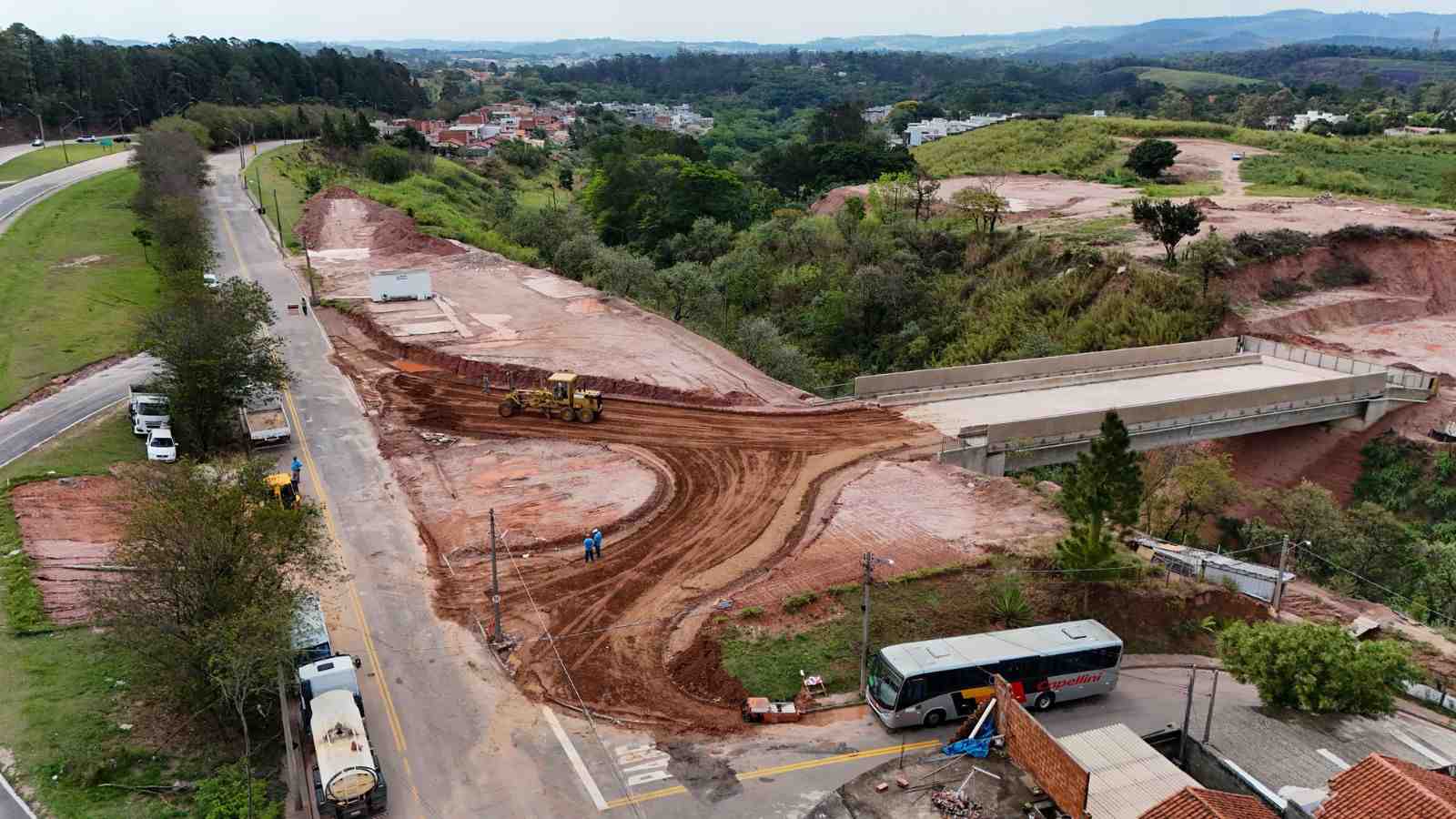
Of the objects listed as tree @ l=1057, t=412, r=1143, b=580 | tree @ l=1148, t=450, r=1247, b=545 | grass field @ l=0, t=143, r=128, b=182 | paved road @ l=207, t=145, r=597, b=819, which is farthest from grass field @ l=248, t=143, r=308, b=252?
tree @ l=1057, t=412, r=1143, b=580

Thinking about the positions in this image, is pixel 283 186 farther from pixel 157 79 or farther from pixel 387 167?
pixel 157 79

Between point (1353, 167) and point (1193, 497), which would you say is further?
point (1353, 167)

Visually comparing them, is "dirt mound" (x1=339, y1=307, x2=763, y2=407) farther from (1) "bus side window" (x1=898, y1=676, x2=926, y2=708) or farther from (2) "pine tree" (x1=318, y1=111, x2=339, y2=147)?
(2) "pine tree" (x1=318, y1=111, x2=339, y2=147)

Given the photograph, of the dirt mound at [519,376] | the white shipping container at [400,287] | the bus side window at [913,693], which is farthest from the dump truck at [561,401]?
the bus side window at [913,693]

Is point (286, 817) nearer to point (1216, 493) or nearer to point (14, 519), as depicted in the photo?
point (14, 519)

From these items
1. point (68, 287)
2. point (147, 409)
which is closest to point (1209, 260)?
point (147, 409)

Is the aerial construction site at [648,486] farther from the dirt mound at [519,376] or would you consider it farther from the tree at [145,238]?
the tree at [145,238]

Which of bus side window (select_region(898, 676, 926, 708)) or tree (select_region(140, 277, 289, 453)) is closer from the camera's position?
bus side window (select_region(898, 676, 926, 708))
